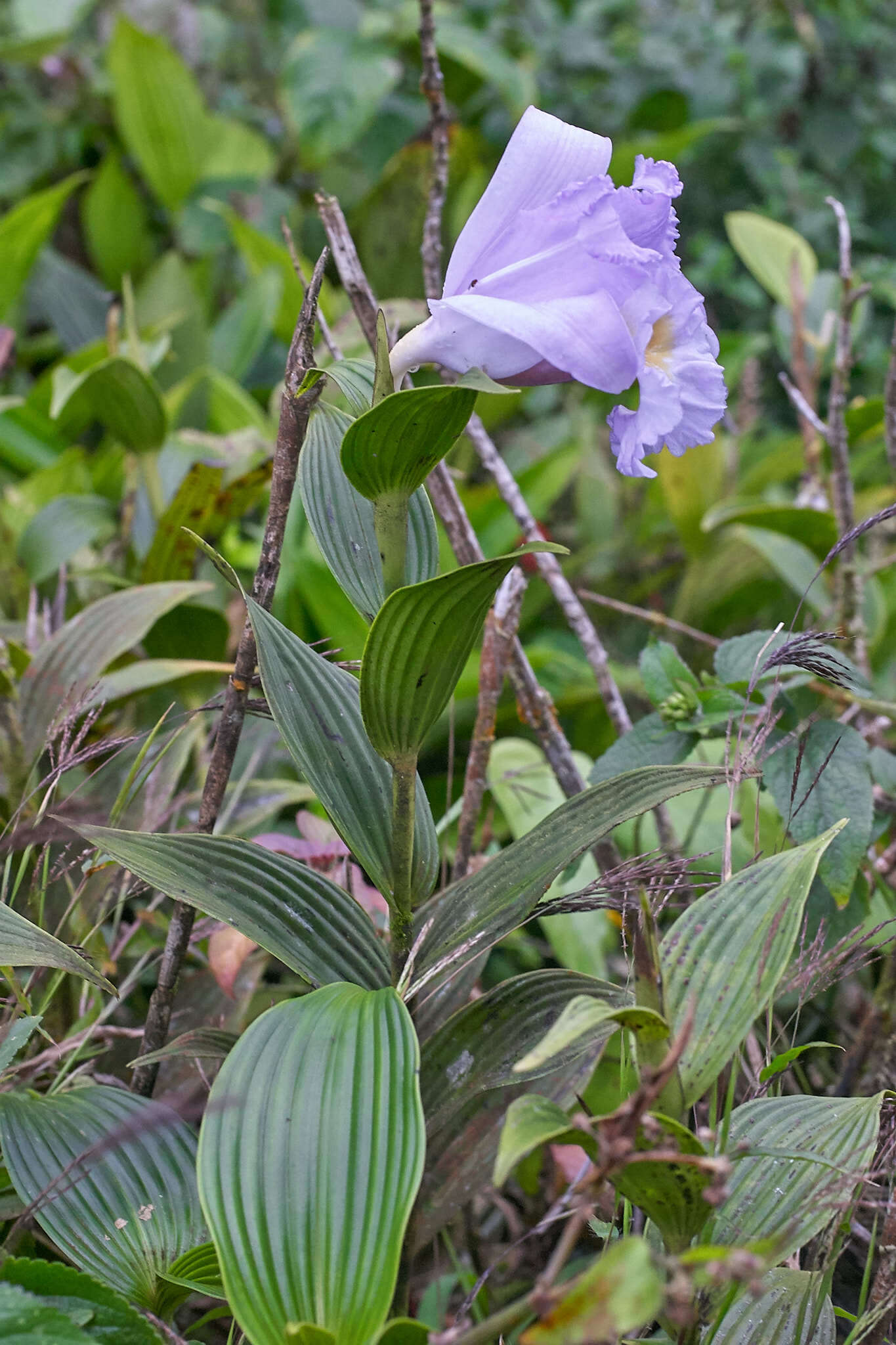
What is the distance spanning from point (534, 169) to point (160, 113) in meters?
2.21

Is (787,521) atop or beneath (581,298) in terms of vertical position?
beneath

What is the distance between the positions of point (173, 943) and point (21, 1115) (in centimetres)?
13

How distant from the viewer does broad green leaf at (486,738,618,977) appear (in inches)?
41.3

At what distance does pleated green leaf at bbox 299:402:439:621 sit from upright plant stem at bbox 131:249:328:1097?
0.01m

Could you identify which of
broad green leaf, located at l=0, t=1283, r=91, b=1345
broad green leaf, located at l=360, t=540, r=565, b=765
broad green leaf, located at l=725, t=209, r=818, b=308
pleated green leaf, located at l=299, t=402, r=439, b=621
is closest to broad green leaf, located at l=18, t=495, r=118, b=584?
pleated green leaf, located at l=299, t=402, r=439, b=621

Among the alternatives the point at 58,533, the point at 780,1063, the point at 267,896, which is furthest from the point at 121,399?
the point at 780,1063

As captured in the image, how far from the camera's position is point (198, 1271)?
603 mm

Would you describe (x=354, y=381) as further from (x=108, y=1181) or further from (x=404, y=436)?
(x=108, y=1181)

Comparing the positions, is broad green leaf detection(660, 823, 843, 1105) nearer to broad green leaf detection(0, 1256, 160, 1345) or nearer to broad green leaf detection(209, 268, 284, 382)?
broad green leaf detection(0, 1256, 160, 1345)

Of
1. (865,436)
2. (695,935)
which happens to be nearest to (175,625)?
(695,935)

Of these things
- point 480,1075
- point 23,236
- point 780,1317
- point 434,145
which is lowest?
point 780,1317

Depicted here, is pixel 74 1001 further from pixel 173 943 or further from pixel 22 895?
pixel 173 943

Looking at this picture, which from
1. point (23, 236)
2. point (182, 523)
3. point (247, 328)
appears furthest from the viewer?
point (247, 328)

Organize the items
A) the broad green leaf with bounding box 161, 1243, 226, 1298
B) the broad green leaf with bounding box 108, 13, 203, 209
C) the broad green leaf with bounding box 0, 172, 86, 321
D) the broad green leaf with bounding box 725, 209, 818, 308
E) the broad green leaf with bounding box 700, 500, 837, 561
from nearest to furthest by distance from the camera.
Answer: the broad green leaf with bounding box 161, 1243, 226, 1298
the broad green leaf with bounding box 700, 500, 837, 561
the broad green leaf with bounding box 725, 209, 818, 308
the broad green leaf with bounding box 0, 172, 86, 321
the broad green leaf with bounding box 108, 13, 203, 209
